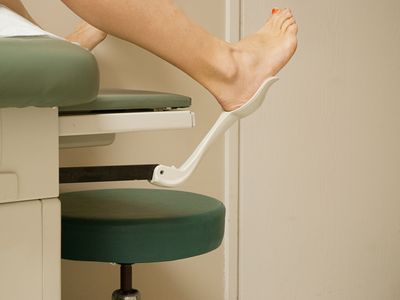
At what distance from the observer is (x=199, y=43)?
1.35 meters

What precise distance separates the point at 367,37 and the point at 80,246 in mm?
1355

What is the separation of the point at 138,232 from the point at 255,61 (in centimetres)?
39

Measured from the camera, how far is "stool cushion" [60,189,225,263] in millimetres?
1370

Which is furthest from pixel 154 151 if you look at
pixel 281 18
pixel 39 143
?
pixel 39 143

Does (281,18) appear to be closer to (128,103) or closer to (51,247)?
(128,103)

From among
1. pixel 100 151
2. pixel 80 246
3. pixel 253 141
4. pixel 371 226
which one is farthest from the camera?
pixel 371 226

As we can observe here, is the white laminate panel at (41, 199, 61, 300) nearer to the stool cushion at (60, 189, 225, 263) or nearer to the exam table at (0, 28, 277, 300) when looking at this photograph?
the exam table at (0, 28, 277, 300)

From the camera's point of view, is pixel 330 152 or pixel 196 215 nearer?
pixel 196 215

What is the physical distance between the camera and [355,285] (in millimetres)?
2469

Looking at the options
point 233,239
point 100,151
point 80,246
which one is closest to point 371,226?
point 233,239

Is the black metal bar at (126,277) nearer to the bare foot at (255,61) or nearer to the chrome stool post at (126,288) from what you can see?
the chrome stool post at (126,288)

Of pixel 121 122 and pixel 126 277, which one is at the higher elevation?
pixel 121 122

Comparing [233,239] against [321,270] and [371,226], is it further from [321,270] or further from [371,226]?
[371,226]

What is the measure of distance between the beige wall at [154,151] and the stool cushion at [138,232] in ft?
1.83
